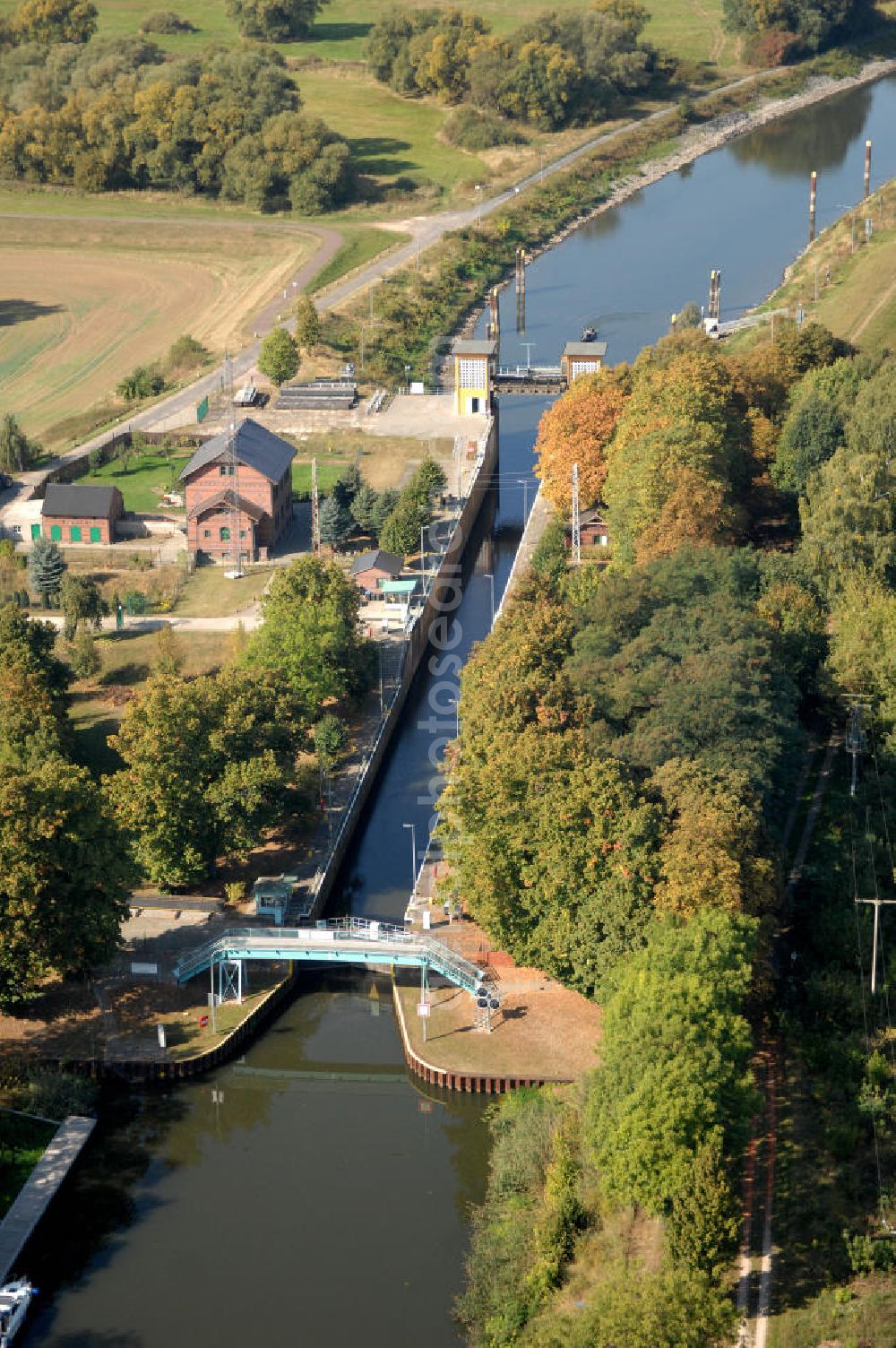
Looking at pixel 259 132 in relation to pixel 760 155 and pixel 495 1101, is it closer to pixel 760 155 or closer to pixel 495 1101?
pixel 760 155

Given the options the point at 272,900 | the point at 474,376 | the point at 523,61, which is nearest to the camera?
the point at 272,900

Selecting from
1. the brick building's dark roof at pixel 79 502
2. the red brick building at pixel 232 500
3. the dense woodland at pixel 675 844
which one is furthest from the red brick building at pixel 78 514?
the dense woodland at pixel 675 844

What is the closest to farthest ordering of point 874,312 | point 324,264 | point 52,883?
point 52,883, point 874,312, point 324,264

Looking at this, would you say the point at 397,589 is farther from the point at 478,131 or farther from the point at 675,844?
the point at 478,131

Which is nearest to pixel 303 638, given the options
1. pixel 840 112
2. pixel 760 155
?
pixel 760 155

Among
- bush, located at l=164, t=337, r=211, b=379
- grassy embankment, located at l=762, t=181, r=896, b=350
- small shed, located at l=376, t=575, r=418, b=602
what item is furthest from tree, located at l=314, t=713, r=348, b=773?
bush, located at l=164, t=337, r=211, b=379

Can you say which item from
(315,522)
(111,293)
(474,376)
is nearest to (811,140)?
(111,293)

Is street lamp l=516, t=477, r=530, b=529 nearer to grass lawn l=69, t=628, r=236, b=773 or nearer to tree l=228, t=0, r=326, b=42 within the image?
grass lawn l=69, t=628, r=236, b=773
